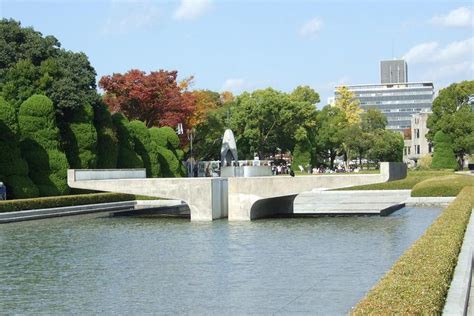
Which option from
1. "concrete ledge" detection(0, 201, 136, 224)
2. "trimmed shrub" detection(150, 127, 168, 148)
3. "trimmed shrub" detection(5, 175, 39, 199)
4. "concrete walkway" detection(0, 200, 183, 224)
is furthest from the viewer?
"trimmed shrub" detection(150, 127, 168, 148)

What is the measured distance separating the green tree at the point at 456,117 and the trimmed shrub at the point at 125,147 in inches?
1666

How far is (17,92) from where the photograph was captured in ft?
136

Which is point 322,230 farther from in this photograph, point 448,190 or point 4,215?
point 448,190

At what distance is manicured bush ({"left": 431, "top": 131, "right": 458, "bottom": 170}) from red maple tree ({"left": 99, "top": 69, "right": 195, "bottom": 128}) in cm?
3055

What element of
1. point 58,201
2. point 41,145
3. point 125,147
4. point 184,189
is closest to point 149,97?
point 125,147

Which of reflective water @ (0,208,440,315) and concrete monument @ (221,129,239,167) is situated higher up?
concrete monument @ (221,129,239,167)

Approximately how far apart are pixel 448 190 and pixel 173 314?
28990 millimetres

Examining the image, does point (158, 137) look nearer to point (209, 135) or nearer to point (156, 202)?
point (156, 202)

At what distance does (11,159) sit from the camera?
35.7 metres

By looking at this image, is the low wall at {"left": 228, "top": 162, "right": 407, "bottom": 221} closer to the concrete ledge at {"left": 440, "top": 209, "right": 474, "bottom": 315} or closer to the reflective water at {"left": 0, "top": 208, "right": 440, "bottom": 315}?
the reflective water at {"left": 0, "top": 208, "right": 440, "bottom": 315}

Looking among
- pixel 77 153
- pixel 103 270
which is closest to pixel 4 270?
pixel 103 270

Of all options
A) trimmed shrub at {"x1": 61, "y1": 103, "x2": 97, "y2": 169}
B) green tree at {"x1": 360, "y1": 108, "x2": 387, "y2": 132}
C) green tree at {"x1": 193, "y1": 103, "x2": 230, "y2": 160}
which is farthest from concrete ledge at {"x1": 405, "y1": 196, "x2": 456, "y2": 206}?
green tree at {"x1": 360, "y1": 108, "x2": 387, "y2": 132}

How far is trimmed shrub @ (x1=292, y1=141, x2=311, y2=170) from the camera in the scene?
3314 inches

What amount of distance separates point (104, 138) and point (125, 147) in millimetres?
3395
